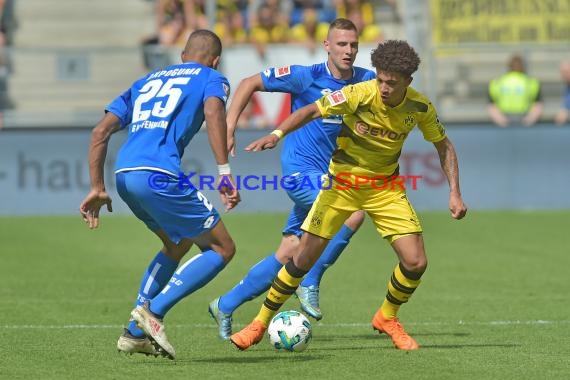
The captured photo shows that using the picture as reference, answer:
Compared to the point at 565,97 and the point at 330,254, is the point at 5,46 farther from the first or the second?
the point at 330,254

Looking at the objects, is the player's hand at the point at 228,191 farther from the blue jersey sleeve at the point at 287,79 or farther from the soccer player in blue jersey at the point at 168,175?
the blue jersey sleeve at the point at 287,79

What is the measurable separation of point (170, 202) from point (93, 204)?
0.55 m

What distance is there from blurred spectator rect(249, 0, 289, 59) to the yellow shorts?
12.9 metres

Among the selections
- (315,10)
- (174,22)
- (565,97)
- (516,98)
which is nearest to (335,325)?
(516,98)

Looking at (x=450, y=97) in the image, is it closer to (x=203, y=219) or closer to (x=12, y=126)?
(x=12, y=126)

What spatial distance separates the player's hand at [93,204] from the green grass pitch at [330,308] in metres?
0.89

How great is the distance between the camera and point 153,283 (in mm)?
8117

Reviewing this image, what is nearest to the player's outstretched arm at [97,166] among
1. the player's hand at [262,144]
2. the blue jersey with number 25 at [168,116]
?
the blue jersey with number 25 at [168,116]

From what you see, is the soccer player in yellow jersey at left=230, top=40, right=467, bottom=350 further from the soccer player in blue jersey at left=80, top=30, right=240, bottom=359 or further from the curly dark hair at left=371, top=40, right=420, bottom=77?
the soccer player in blue jersey at left=80, top=30, right=240, bottom=359

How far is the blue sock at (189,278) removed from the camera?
25.2 feet

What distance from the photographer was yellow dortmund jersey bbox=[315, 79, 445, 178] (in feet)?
26.8

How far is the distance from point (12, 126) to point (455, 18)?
7423 millimetres

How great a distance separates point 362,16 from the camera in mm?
22375

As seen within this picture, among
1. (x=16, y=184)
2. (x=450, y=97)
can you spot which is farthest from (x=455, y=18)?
(x=16, y=184)
